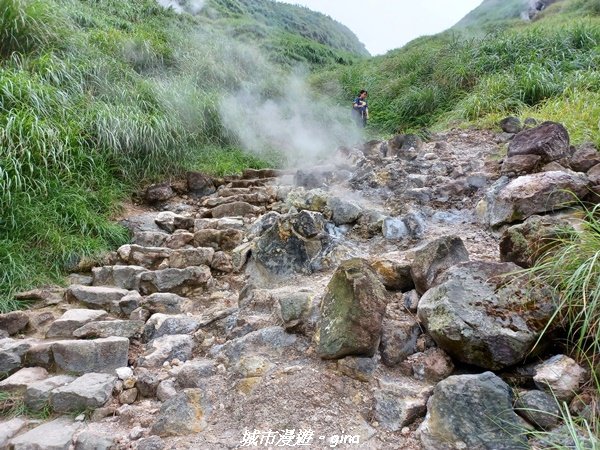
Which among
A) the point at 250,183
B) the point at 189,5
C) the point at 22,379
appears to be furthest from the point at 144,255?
the point at 189,5

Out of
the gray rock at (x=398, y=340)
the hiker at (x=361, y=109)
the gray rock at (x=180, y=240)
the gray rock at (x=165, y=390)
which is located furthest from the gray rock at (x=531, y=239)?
the hiker at (x=361, y=109)

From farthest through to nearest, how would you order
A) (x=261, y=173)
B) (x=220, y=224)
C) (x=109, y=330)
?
(x=261, y=173) → (x=220, y=224) → (x=109, y=330)

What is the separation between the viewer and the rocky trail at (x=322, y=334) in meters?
1.32

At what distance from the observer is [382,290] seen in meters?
1.62

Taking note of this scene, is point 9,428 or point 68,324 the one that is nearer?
point 9,428

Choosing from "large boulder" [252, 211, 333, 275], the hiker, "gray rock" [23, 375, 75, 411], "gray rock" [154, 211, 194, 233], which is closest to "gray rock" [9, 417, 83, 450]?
"gray rock" [23, 375, 75, 411]

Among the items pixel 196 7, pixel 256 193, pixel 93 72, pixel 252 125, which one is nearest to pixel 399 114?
pixel 252 125

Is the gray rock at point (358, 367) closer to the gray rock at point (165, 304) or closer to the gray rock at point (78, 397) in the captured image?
the gray rock at point (78, 397)

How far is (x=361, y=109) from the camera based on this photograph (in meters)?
7.22

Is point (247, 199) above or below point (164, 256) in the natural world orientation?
above

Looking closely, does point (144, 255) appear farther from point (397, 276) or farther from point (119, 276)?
point (397, 276)

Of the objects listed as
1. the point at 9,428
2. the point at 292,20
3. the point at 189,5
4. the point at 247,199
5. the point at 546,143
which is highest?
the point at 292,20

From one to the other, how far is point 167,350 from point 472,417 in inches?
53.4

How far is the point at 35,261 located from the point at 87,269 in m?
0.32
